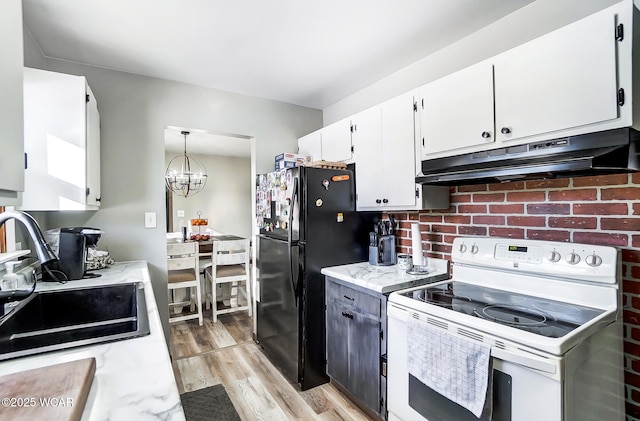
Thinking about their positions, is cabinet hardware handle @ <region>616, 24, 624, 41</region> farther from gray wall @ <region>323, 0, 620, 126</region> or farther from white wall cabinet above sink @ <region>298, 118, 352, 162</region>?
white wall cabinet above sink @ <region>298, 118, 352, 162</region>

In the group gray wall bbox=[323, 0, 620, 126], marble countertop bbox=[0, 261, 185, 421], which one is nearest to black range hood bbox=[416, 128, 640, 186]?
gray wall bbox=[323, 0, 620, 126]

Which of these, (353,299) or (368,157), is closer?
(353,299)

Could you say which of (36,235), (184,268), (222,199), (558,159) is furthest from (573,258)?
(222,199)

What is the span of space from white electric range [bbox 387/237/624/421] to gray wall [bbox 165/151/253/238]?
15.3 ft

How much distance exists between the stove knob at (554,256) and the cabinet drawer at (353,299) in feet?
2.84

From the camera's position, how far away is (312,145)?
9.67 feet

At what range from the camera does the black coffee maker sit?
1.72 metres

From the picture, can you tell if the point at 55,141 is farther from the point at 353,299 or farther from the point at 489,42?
the point at 489,42

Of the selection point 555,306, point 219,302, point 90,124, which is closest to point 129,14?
point 90,124

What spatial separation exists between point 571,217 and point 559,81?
65 centimetres

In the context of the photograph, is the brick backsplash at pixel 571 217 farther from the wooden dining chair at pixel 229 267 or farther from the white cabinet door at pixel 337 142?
the wooden dining chair at pixel 229 267

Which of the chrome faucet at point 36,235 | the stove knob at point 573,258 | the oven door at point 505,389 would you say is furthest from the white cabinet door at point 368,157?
the chrome faucet at point 36,235

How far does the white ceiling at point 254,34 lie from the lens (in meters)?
1.68

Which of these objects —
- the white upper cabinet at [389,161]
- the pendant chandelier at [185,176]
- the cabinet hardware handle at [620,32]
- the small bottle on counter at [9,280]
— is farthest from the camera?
the pendant chandelier at [185,176]
